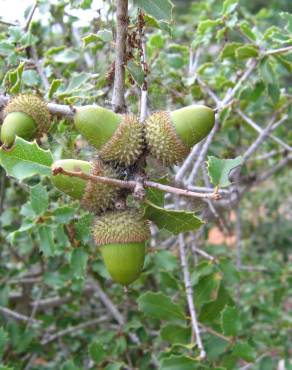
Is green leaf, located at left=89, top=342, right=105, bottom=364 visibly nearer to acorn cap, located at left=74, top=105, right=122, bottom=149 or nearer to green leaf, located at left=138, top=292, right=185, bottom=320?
green leaf, located at left=138, top=292, right=185, bottom=320

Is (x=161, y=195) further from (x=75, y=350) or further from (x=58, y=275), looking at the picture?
(x=75, y=350)

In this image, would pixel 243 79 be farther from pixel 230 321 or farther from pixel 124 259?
pixel 124 259

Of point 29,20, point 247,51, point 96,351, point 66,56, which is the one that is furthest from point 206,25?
point 96,351

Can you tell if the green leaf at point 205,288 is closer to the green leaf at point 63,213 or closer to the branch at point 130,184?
the green leaf at point 63,213

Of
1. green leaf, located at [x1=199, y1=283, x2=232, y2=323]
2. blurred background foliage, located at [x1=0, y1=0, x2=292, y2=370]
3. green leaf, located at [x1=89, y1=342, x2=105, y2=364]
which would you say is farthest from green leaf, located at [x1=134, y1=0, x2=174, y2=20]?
green leaf, located at [x1=89, y1=342, x2=105, y2=364]

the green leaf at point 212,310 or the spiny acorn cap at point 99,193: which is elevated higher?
the spiny acorn cap at point 99,193

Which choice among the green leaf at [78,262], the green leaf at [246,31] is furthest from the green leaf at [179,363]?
the green leaf at [246,31]

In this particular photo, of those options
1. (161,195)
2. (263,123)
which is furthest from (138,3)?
(263,123)
